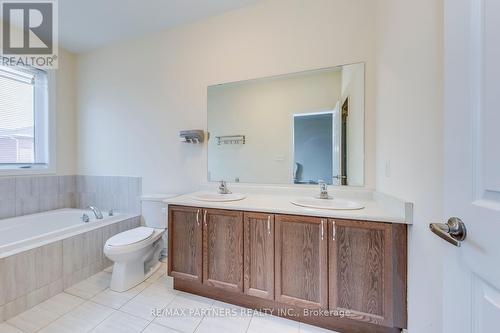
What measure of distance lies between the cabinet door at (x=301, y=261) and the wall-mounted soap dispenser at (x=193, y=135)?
1240 millimetres

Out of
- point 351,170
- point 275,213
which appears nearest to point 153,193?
point 275,213

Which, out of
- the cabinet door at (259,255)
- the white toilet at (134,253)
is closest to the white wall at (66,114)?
the white toilet at (134,253)

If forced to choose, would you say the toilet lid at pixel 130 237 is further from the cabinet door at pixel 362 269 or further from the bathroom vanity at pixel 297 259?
the cabinet door at pixel 362 269

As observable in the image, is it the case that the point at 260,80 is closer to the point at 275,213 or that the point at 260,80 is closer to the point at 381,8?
the point at 381,8

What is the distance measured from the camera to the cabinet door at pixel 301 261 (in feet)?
4.55

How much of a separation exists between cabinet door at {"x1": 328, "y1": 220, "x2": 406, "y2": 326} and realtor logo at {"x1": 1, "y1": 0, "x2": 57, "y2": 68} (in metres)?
3.25

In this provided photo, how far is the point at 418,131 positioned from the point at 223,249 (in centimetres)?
143

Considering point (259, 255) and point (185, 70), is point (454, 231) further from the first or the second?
point (185, 70)

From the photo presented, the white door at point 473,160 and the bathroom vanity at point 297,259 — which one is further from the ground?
the white door at point 473,160

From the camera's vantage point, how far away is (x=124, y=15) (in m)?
2.22

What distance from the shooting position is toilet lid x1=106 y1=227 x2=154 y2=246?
185cm

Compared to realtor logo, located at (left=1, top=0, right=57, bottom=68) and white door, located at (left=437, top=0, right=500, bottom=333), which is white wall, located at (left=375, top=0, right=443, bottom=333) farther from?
realtor logo, located at (left=1, top=0, right=57, bottom=68)

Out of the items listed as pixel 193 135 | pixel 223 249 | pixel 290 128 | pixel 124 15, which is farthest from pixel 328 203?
pixel 124 15

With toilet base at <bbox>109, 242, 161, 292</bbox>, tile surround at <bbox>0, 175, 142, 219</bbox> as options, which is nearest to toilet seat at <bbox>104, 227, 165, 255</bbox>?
toilet base at <bbox>109, 242, 161, 292</bbox>
